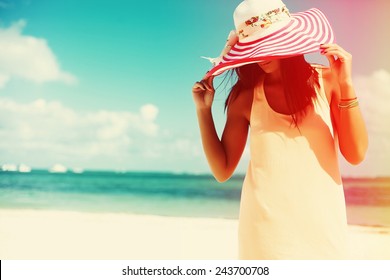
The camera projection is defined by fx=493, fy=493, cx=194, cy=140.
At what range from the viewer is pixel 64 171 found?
171 inches

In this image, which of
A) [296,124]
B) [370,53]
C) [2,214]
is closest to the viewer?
[296,124]

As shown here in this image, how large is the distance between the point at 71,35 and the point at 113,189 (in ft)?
8.52

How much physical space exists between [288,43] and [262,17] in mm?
89

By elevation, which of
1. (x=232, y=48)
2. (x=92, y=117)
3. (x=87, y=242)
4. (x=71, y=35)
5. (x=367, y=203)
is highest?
(x=71, y=35)

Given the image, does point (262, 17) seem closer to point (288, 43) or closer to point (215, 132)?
point (288, 43)

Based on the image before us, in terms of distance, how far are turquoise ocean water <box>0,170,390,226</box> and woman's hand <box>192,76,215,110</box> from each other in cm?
255

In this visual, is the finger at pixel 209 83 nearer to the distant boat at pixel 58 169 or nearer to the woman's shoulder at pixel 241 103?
the woman's shoulder at pixel 241 103

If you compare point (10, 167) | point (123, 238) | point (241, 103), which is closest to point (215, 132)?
point (241, 103)

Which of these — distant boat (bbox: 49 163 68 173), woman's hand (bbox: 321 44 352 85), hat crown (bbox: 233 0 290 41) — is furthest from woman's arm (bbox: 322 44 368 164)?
distant boat (bbox: 49 163 68 173)

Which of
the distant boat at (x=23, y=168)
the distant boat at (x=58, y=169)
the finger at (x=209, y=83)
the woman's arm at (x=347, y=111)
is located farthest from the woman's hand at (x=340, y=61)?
the distant boat at (x=58, y=169)

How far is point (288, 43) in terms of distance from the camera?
0.96 m

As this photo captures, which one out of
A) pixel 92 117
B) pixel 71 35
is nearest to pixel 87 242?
pixel 71 35

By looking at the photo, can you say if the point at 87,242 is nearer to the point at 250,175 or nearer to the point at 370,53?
the point at 370,53

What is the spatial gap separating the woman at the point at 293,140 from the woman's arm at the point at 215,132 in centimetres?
5
